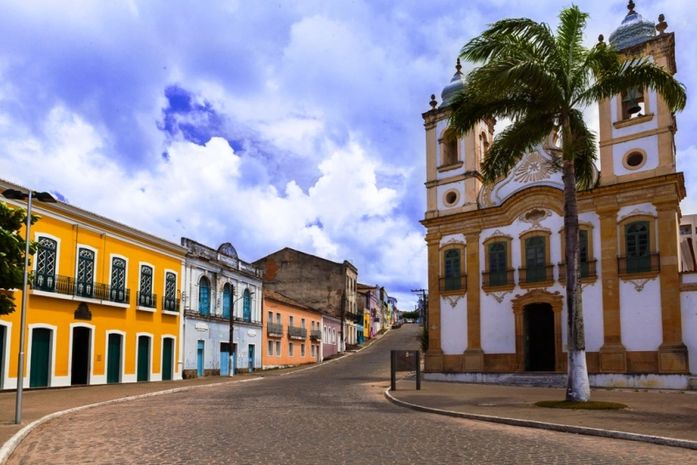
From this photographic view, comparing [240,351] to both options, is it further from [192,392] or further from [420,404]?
[420,404]

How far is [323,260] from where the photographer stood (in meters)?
58.8

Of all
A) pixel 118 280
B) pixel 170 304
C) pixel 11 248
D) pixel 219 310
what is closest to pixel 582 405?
pixel 11 248

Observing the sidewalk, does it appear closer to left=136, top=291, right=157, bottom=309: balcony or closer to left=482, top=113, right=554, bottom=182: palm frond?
left=482, top=113, right=554, bottom=182: palm frond

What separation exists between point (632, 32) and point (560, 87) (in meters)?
12.6

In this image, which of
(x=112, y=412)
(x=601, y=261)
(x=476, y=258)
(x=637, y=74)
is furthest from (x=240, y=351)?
(x=637, y=74)

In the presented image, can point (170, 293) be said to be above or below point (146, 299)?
above

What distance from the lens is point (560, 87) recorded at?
16.5 m

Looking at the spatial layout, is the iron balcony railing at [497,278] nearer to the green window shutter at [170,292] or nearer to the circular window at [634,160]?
the circular window at [634,160]

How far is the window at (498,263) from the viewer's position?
91.9 ft

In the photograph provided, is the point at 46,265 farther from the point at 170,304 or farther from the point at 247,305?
the point at 247,305

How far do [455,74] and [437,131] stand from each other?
368cm

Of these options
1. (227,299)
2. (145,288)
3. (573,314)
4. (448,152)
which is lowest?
(573,314)

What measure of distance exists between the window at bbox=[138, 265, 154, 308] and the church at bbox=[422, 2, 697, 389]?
498 inches

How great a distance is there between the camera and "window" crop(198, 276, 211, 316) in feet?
110
